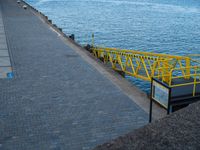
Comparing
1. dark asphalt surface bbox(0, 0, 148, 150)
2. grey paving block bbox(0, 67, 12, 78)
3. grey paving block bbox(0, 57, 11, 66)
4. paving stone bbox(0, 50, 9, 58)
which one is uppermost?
paving stone bbox(0, 50, 9, 58)

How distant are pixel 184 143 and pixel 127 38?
1228 inches

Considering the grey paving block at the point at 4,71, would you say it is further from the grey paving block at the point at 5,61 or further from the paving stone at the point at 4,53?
the paving stone at the point at 4,53

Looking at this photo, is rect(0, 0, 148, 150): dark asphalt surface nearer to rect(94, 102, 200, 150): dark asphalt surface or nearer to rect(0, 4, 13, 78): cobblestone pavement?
rect(0, 4, 13, 78): cobblestone pavement

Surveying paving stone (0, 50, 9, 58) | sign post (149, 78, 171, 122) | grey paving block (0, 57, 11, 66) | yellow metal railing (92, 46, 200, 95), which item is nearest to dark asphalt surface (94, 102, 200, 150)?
sign post (149, 78, 171, 122)

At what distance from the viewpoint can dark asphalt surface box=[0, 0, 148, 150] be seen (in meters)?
7.31

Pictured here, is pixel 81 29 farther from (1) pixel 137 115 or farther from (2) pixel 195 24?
(1) pixel 137 115

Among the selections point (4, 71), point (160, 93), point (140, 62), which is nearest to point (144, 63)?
point (140, 62)

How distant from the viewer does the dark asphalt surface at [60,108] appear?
7.31 metres

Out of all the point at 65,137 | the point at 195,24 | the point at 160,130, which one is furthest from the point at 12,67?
the point at 195,24

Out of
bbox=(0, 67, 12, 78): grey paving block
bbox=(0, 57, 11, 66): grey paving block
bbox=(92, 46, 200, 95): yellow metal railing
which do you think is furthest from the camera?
bbox=(0, 57, 11, 66): grey paving block

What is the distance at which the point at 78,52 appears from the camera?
55.7 feet

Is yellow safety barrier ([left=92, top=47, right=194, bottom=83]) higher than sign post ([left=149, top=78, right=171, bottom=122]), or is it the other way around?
sign post ([left=149, top=78, right=171, bottom=122])

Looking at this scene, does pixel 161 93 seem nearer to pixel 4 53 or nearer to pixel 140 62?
pixel 140 62

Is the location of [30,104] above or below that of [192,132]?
below
